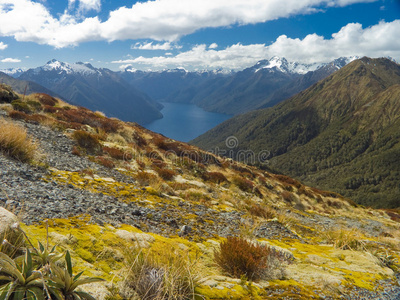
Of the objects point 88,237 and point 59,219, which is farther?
point 59,219

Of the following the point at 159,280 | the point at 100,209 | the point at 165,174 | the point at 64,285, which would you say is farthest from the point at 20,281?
the point at 165,174

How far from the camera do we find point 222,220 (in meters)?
8.03

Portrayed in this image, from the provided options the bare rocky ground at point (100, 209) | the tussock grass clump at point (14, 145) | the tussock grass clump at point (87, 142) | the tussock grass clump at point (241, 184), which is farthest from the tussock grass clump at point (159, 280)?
the tussock grass clump at point (241, 184)

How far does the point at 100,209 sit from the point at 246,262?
400 cm

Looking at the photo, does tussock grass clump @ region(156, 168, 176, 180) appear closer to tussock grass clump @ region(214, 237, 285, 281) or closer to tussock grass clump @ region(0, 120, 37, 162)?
tussock grass clump @ region(0, 120, 37, 162)

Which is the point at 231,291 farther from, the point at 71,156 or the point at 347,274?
the point at 71,156

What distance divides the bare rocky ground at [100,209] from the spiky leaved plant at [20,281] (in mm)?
1598

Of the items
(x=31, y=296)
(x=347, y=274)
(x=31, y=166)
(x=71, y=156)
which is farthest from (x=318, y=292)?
(x=71, y=156)

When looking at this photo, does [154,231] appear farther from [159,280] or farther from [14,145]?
[14,145]

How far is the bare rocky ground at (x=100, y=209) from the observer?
4363 mm

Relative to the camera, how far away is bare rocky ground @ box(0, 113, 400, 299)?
172 inches

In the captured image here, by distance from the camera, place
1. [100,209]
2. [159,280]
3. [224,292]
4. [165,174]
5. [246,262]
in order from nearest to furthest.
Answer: [159,280]
[224,292]
[246,262]
[100,209]
[165,174]

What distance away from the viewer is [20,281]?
204 centimetres

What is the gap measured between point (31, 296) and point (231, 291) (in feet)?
8.60
